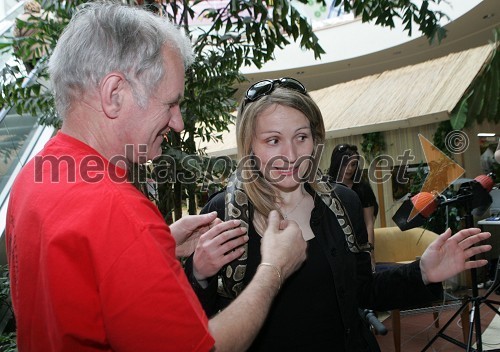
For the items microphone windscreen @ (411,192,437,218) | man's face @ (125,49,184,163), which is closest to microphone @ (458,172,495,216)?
microphone windscreen @ (411,192,437,218)

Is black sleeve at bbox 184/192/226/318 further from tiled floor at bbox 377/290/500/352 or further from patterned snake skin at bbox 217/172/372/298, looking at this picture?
tiled floor at bbox 377/290/500/352

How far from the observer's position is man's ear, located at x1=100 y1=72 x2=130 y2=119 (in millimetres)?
1091

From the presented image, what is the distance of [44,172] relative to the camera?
1.03 meters

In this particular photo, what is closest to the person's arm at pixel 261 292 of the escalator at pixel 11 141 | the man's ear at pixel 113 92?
the man's ear at pixel 113 92

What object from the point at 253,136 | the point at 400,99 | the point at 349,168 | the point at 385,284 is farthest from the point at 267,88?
Result: the point at 400,99

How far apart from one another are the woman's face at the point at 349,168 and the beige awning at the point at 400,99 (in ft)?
7.03

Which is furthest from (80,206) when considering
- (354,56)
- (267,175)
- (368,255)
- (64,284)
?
(354,56)

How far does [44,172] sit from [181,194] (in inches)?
104

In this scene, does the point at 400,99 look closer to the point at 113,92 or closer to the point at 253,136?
the point at 253,136

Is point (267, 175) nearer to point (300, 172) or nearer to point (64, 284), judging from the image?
point (300, 172)

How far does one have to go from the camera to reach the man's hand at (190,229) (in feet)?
5.46

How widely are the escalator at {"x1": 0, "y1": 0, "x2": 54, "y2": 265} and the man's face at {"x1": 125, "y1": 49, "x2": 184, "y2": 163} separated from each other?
422 cm

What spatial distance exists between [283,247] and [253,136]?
29.7 inches

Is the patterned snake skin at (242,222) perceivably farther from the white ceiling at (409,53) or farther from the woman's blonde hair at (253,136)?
the white ceiling at (409,53)
